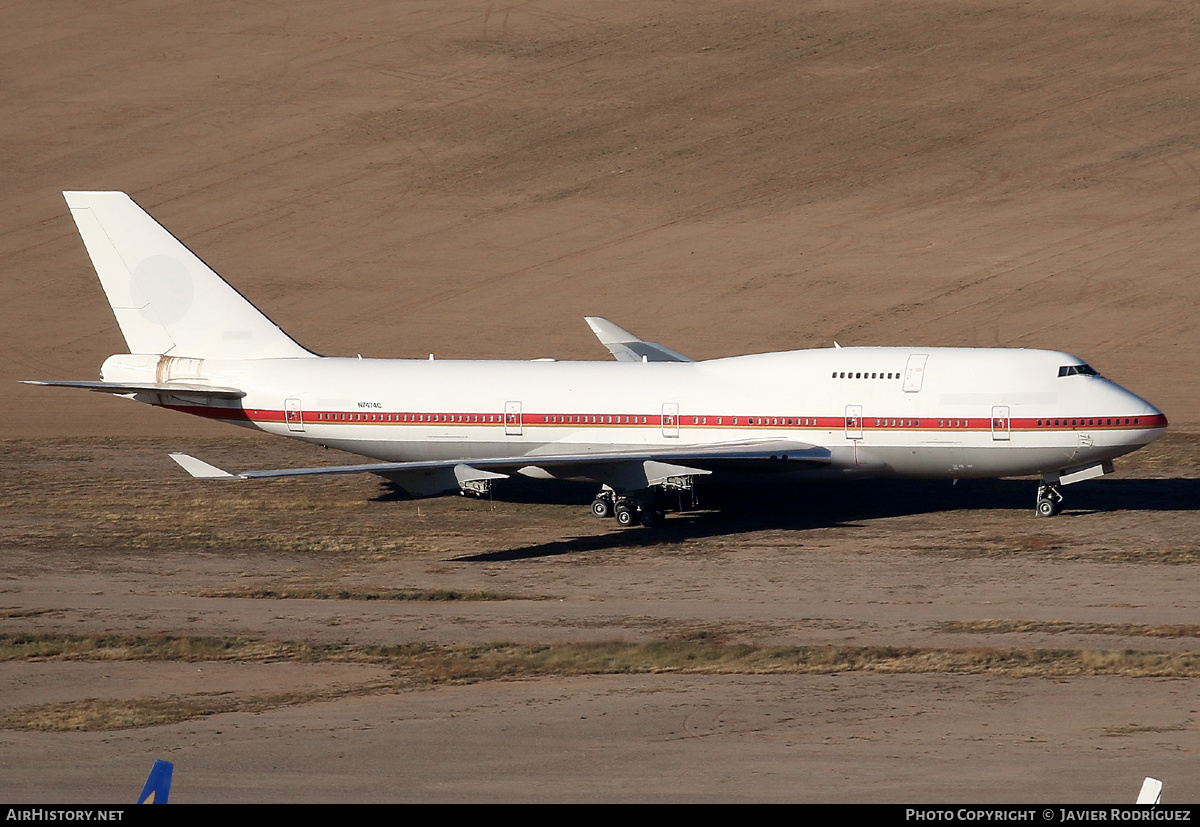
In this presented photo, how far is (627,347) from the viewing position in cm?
4669

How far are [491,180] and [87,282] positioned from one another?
21.0 meters

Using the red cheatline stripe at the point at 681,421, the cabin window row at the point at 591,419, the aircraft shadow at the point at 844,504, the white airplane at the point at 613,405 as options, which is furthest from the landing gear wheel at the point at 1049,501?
the cabin window row at the point at 591,419

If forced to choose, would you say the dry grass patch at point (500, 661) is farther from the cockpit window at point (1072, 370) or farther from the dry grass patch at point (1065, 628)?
the cockpit window at point (1072, 370)

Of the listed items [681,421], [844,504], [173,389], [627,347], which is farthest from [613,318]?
[173,389]

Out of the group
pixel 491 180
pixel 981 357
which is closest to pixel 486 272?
pixel 491 180

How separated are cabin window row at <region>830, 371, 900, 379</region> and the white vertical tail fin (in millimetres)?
15308

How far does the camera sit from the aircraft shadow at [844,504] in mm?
37812

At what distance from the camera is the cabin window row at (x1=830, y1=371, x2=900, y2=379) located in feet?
124

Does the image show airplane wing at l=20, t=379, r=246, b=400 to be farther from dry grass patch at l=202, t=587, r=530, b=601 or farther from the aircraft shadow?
dry grass patch at l=202, t=587, r=530, b=601

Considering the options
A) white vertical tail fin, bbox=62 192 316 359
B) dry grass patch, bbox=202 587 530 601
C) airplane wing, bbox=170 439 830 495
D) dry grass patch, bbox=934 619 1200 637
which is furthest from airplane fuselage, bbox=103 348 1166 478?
dry grass patch, bbox=934 619 1200 637

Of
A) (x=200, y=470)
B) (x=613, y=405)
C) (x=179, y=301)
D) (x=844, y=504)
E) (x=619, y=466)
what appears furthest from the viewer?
(x=179, y=301)

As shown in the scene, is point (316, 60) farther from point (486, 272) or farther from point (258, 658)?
point (258, 658)

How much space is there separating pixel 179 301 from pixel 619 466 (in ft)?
46.5

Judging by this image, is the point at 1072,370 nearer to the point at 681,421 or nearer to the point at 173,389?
the point at 681,421
